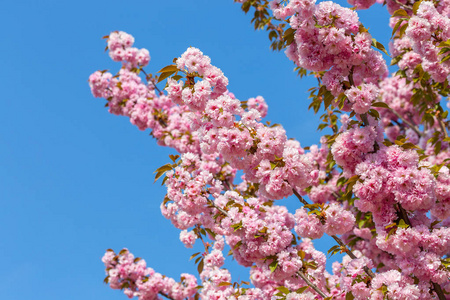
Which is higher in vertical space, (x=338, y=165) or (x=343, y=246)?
(x=338, y=165)

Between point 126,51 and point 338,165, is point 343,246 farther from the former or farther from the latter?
point 126,51

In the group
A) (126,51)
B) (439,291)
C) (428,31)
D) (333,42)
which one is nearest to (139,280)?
(126,51)

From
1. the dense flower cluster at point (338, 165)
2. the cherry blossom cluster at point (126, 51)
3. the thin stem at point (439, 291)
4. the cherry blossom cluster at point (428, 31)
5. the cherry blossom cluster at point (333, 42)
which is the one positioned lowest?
the thin stem at point (439, 291)

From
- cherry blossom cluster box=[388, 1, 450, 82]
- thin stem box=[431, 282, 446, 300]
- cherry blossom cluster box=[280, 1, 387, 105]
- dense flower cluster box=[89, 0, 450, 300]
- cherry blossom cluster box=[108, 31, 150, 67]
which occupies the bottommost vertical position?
thin stem box=[431, 282, 446, 300]

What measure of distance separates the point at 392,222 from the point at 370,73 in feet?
4.56

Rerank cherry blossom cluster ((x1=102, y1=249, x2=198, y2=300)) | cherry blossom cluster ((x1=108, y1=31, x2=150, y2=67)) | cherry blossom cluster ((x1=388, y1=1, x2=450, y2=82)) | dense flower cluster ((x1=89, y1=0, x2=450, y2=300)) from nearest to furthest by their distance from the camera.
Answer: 1. dense flower cluster ((x1=89, y1=0, x2=450, y2=300))
2. cherry blossom cluster ((x1=388, y1=1, x2=450, y2=82))
3. cherry blossom cluster ((x1=102, y1=249, x2=198, y2=300))
4. cherry blossom cluster ((x1=108, y1=31, x2=150, y2=67))

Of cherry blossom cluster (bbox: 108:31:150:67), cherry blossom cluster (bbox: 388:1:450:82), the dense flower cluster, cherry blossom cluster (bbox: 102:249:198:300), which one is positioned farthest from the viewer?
cherry blossom cluster (bbox: 108:31:150:67)

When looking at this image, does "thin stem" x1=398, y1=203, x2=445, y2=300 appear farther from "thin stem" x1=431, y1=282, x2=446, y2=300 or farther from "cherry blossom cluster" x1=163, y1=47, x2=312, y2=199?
"cherry blossom cluster" x1=163, y1=47, x2=312, y2=199

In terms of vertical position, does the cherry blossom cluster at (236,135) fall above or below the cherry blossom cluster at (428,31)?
below

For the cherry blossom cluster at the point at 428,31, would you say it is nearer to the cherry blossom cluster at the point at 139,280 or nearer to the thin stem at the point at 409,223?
the thin stem at the point at 409,223

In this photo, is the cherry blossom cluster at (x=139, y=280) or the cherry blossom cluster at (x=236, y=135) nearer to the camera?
the cherry blossom cluster at (x=236, y=135)

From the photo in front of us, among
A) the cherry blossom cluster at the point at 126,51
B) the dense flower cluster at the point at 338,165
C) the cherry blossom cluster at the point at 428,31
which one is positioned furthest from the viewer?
the cherry blossom cluster at the point at 126,51

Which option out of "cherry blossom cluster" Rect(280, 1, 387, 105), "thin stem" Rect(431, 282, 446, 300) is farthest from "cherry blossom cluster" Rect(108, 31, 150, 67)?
"thin stem" Rect(431, 282, 446, 300)

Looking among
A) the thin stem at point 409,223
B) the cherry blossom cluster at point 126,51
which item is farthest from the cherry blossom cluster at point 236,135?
the cherry blossom cluster at point 126,51
